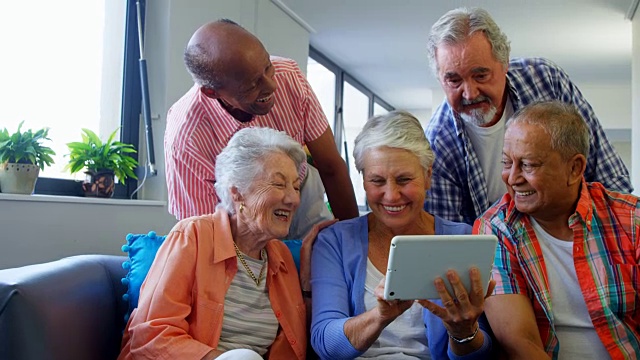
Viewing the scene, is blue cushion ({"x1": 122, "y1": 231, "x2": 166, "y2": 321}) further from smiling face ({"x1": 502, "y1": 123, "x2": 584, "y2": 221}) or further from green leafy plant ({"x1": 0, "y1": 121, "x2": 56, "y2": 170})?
green leafy plant ({"x1": 0, "y1": 121, "x2": 56, "y2": 170})

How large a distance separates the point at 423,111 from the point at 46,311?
10.9 meters

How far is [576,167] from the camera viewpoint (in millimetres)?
1671

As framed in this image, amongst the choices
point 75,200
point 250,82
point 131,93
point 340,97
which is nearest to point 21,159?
point 75,200

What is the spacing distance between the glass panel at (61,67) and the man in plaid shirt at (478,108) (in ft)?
6.99

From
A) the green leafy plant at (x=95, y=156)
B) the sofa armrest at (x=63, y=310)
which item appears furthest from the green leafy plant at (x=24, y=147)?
the sofa armrest at (x=63, y=310)

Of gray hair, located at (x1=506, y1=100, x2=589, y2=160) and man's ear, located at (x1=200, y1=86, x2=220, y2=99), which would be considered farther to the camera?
man's ear, located at (x1=200, y1=86, x2=220, y2=99)

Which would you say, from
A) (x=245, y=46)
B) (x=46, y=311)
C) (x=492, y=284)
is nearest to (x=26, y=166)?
(x=245, y=46)

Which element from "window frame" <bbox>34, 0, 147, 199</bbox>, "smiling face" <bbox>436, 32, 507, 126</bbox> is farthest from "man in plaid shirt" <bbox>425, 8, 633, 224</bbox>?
"window frame" <bbox>34, 0, 147, 199</bbox>

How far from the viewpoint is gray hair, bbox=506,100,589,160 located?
5.39 ft

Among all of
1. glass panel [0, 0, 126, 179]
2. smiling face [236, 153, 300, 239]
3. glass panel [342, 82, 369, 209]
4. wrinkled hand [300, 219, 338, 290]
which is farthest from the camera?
glass panel [342, 82, 369, 209]

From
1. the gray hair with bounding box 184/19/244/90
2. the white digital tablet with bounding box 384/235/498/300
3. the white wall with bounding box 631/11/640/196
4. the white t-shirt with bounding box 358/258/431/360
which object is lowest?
the white t-shirt with bounding box 358/258/431/360

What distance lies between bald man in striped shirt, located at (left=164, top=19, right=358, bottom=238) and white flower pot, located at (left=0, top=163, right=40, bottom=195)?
44.4 inches

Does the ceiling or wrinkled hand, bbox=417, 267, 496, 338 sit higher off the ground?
the ceiling

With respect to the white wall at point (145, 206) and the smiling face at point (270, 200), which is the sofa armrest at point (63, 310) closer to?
the smiling face at point (270, 200)
